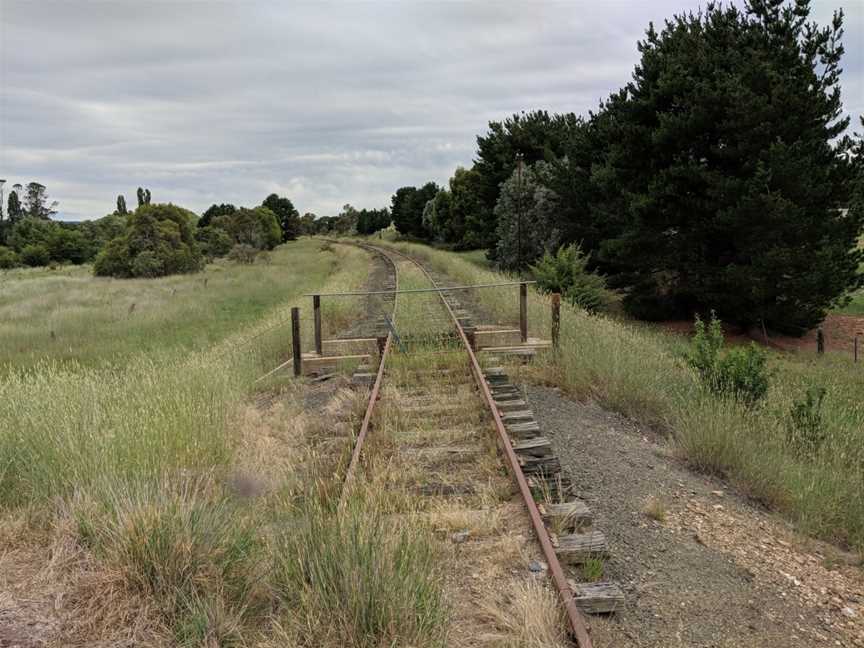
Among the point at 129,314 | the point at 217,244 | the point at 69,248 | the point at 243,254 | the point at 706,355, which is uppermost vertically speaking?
the point at 217,244

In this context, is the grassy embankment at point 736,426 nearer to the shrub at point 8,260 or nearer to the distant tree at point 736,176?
the distant tree at point 736,176

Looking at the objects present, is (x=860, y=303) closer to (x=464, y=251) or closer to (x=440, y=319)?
(x=440, y=319)

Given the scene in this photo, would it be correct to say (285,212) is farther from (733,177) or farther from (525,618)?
(525,618)

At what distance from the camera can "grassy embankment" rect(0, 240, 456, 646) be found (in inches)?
125

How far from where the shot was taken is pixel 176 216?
46.3 metres

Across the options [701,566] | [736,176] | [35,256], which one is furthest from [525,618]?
[35,256]

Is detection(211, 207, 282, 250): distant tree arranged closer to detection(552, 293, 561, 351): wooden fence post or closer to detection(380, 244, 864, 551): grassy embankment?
detection(552, 293, 561, 351): wooden fence post

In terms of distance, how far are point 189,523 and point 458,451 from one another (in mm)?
2912

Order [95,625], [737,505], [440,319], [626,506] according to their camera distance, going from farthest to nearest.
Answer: [440,319] < [737,505] < [626,506] < [95,625]

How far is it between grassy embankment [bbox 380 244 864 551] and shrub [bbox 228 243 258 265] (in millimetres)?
47453

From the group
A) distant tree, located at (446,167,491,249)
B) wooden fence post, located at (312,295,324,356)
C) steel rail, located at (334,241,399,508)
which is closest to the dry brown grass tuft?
steel rail, located at (334,241,399,508)

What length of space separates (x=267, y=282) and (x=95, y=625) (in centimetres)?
3218

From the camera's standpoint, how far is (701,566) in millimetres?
4371

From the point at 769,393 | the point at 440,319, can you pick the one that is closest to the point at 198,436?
the point at 769,393
